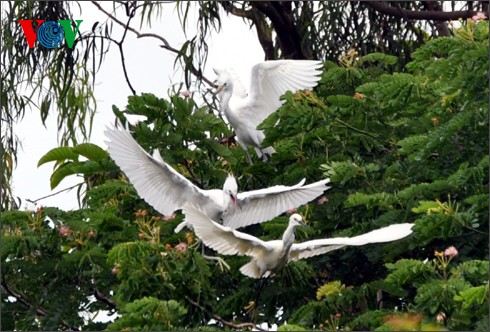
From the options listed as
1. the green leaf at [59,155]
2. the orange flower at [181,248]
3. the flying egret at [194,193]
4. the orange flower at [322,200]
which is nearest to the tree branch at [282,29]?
the green leaf at [59,155]

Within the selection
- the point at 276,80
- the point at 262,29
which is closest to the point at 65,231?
the point at 276,80

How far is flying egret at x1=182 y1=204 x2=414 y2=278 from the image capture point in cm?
658

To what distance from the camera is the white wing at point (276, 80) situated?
794 cm

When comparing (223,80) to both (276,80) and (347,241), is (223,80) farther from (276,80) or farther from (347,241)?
(347,241)

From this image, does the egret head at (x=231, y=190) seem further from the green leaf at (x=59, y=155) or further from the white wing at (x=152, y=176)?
the green leaf at (x=59, y=155)

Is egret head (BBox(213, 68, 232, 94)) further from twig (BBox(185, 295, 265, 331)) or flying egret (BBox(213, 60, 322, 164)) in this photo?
twig (BBox(185, 295, 265, 331))

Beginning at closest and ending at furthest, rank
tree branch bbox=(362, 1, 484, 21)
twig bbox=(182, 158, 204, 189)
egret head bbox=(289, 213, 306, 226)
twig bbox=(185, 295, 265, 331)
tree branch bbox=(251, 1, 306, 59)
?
twig bbox=(185, 295, 265, 331), egret head bbox=(289, 213, 306, 226), twig bbox=(182, 158, 204, 189), tree branch bbox=(362, 1, 484, 21), tree branch bbox=(251, 1, 306, 59)

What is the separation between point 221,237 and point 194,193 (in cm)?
50

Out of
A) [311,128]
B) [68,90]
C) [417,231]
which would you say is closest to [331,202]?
[311,128]

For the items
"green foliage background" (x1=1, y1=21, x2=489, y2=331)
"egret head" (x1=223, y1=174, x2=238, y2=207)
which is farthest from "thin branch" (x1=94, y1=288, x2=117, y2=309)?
"egret head" (x1=223, y1=174, x2=238, y2=207)

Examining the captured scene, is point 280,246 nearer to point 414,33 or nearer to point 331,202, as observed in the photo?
point 331,202

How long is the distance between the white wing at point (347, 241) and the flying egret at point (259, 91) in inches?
44.6

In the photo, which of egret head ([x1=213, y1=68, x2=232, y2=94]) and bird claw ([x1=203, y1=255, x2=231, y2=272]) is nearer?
bird claw ([x1=203, y1=255, x2=231, y2=272])

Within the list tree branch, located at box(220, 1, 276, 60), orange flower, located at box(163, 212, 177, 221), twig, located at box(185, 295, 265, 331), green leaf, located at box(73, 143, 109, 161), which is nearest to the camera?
twig, located at box(185, 295, 265, 331)
